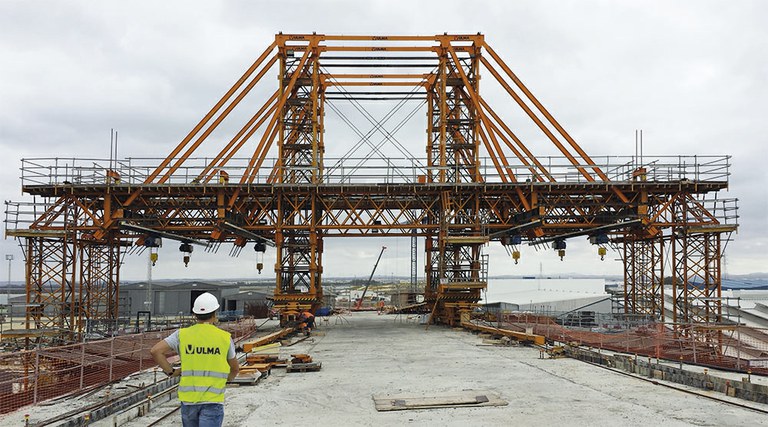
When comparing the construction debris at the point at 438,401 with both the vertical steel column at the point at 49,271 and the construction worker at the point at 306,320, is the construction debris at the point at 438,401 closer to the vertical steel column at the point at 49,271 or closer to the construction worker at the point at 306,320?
the construction worker at the point at 306,320

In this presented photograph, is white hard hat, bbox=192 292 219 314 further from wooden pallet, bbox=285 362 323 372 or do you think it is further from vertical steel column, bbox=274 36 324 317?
vertical steel column, bbox=274 36 324 317

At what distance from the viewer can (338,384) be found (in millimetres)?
14984

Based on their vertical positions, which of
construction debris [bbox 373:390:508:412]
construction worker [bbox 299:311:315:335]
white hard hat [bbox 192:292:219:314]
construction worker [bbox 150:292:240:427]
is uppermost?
white hard hat [bbox 192:292:219:314]

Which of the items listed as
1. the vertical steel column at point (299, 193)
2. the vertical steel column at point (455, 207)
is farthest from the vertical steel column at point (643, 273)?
the vertical steel column at point (299, 193)

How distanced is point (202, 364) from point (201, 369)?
0.05m

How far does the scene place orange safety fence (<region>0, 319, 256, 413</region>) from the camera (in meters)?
12.4

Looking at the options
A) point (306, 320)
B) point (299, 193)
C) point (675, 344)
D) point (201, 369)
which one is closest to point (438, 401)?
point (201, 369)

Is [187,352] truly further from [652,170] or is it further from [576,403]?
[652,170]

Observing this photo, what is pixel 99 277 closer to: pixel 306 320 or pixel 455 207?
pixel 306 320

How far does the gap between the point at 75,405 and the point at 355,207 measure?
2478 centimetres

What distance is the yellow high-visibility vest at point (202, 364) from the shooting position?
20.8ft

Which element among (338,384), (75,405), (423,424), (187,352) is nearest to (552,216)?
(338,384)

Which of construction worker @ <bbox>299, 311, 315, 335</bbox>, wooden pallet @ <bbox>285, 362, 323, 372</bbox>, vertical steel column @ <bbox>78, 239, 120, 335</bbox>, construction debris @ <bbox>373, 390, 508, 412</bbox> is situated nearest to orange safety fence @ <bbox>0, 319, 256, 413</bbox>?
wooden pallet @ <bbox>285, 362, 323, 372</bbox>

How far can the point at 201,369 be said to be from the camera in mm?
6355
